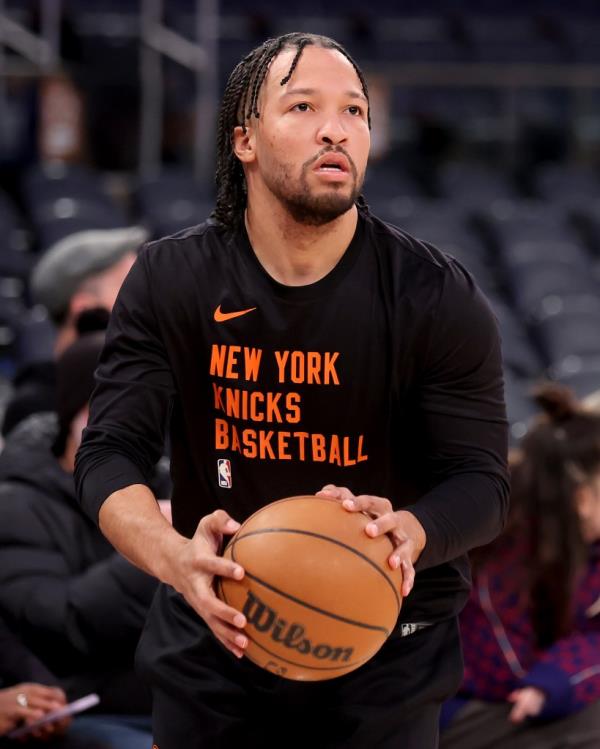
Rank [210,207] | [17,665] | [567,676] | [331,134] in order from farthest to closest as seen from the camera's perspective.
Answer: [210,207] < [567,676] < [17,665] < [331,134]

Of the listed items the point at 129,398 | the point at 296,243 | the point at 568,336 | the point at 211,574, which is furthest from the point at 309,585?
the point at 568,336

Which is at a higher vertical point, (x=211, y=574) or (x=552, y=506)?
(x=211, y=574)

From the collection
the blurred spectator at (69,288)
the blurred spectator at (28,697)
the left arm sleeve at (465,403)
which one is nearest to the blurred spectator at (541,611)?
the blurred spectator at (28,697)

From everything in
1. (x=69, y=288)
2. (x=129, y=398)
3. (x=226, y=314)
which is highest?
(x=226, y=314)

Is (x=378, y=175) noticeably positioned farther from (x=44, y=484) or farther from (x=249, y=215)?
(x=249, y=215)

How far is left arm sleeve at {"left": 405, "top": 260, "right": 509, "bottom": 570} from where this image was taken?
191 cm

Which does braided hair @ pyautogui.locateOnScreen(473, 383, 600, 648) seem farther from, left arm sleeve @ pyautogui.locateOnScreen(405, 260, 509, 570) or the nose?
the nose

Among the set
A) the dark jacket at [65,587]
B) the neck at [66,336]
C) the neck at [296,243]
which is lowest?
the dark jacket at [65,587]

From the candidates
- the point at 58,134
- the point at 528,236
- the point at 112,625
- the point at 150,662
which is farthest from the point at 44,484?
the point at 58,134

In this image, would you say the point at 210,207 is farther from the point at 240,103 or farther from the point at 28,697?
the point at 240,103

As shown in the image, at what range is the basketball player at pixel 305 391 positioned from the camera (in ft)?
6.30

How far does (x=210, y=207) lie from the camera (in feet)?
25.2

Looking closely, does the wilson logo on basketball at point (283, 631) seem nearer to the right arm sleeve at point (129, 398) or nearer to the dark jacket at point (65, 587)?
the right arm sleeve at point (129, 398)

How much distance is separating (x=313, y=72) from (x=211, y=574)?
30.4 inches
